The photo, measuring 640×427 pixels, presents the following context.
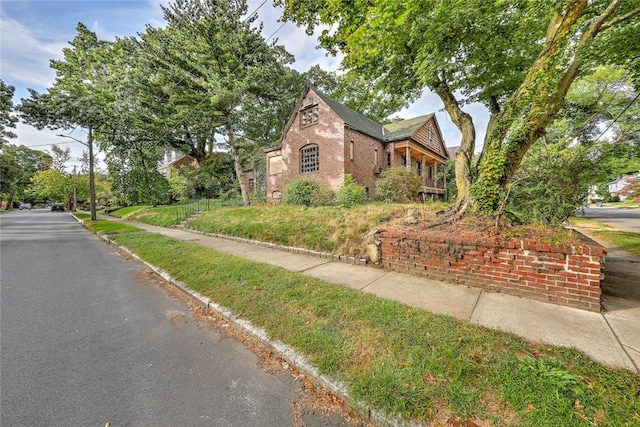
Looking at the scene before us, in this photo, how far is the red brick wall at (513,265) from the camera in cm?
324

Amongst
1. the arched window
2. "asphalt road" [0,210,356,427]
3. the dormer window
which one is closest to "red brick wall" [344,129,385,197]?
the arched window

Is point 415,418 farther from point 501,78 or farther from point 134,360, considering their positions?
point 501,78

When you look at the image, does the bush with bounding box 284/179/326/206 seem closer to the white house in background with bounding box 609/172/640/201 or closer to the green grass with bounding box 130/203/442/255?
the green grass with bounding box 130/203/442/255

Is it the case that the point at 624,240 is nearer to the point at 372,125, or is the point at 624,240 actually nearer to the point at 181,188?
the point at 372,125

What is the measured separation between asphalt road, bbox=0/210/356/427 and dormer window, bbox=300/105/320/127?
48.2ft

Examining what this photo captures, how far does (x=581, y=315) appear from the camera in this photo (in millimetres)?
3057

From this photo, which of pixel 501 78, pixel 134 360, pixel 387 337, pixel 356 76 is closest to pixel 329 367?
pixel 387 337

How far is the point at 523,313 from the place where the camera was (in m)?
3.11

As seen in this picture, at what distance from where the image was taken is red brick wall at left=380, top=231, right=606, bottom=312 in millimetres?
3244

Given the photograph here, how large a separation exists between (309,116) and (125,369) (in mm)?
16773

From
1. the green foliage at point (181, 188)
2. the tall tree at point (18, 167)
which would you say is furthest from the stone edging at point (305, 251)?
the tall tree at point (18, 167)

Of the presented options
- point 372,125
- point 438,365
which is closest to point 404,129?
point 372,125

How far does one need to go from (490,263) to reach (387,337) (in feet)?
8.42

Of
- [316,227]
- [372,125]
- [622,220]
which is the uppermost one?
[372,125]
